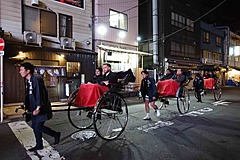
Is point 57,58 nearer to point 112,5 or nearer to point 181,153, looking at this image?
point 112,5

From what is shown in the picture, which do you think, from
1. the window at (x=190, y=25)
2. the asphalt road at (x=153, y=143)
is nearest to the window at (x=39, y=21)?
the asphalt road at (x=153, y=143)

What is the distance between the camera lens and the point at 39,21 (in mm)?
11500

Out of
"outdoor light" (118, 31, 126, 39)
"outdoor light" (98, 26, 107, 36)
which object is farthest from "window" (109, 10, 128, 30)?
"outdoor light" (98, 26, 107, 36)

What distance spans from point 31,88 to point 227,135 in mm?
5634

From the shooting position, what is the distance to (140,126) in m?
6.44

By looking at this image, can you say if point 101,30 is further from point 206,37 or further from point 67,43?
point 206,37

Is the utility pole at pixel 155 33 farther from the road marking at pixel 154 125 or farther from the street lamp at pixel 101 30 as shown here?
the road marking at pixel 154 125

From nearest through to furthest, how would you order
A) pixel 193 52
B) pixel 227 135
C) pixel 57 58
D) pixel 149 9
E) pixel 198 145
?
pixel 198 145, pixel 227 135, pixel 57 58, pixel 149 9, pixel 193 52

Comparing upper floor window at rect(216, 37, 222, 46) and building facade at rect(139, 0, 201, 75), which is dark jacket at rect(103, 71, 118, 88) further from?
upper floor window at rect(216, 37, 222, 46)

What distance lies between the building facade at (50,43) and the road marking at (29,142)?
4649 mm

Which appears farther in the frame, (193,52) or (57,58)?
(193,52)

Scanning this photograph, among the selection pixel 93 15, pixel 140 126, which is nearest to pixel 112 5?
pixel 93 15

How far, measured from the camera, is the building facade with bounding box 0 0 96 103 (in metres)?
10.2

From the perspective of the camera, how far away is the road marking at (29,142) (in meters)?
3.99
